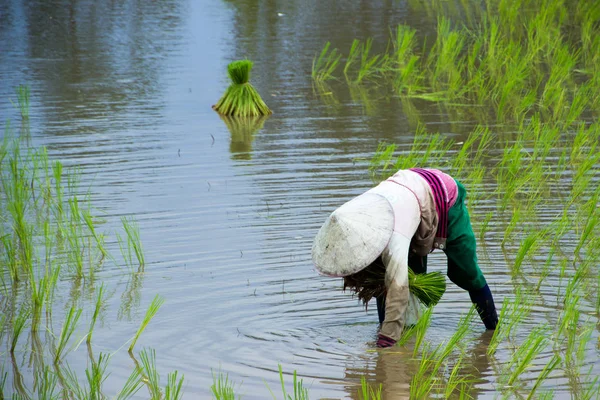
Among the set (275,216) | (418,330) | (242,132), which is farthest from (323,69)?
(418,330)

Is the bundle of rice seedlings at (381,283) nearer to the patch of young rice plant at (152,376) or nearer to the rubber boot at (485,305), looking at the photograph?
the rubber boot at (485,305)

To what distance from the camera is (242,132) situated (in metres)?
8.28

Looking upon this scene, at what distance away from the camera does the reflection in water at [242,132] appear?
24.5ft

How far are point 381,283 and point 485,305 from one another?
59cm

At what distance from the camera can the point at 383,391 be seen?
3.46 meters

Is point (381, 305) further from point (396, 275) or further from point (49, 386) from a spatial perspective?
point (49, 386)

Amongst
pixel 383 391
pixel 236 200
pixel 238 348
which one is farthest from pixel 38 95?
pixel 383 391

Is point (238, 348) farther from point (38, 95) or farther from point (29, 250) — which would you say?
point (38, 95)

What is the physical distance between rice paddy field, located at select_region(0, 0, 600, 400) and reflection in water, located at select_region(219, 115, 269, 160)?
40 millimetres

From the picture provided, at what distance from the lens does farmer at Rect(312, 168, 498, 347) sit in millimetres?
3270

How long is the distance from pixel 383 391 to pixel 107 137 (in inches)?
202

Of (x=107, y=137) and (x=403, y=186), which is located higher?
(x=403, y=186)

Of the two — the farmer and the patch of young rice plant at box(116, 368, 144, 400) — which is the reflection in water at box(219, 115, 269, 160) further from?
the patch of young rice plant at box(116, 368, 144, 400)

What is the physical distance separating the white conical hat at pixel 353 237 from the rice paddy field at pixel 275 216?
314 millimetres
